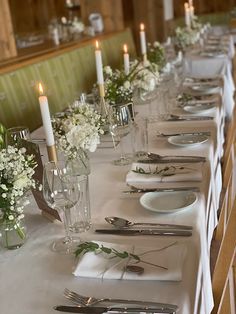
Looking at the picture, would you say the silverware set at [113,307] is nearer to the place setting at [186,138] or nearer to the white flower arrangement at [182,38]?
the place setting at [186,138]

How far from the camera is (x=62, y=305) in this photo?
915 mm

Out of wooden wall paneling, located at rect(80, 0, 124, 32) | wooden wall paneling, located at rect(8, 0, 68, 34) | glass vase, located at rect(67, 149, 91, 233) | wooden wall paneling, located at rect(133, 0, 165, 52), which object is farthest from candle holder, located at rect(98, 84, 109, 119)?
wooden wall paneling, located at rect(8, 0, 68, 34)

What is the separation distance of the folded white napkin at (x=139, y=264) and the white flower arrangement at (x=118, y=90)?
3.55 feet

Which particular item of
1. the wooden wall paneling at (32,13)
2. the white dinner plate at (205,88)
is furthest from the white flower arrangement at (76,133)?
the wooden wall paneling at (32,13)

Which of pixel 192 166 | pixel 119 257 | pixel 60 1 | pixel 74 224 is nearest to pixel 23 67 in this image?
pixel 192 166

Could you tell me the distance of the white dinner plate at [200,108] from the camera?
2277 mm

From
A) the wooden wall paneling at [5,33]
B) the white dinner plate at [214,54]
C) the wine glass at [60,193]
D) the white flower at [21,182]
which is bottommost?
the white dinner plate at [214,54]

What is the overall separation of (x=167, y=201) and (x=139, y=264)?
34cm

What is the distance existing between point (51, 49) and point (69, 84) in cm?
44

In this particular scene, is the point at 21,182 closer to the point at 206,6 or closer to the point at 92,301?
the point at 92,301

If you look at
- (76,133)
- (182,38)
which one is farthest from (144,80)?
(182,38)

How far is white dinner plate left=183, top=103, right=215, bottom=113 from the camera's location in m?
2.28

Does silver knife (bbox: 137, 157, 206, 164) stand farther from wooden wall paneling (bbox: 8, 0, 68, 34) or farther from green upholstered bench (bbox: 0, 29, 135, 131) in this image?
wooden wall paneling (bbox: 8, 0, 68, 34)

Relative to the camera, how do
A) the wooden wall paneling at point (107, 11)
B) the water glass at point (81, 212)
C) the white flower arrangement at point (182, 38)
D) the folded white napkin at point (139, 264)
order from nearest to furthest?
1. the folded white napkin at point (139, 264)
2. the water glass at point (81, 212)
3. the white flower arrangement at point (182, 38)
4. the wooden wall paneling at point (107, 11)
